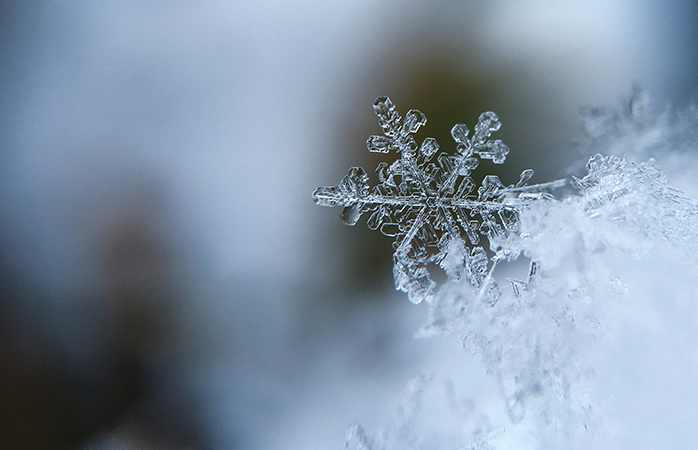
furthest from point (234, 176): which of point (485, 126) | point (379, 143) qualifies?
point (485, 126)

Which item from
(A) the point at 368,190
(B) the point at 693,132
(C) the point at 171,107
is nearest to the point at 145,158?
(C) the point at 171,107

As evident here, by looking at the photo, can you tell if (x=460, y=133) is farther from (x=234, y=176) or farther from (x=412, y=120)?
(x=234, y=176)

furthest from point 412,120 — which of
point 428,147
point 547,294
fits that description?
point 547,294

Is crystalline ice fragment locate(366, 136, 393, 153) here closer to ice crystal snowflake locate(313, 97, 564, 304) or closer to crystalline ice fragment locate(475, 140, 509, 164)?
ice crystal snowflake locate(313, 97, 564, 304)

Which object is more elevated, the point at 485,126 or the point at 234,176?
the point at 485,126

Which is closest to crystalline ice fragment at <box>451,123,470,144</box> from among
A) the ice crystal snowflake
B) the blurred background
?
the ice crystal snowflake

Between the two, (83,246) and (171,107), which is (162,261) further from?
(171,107)

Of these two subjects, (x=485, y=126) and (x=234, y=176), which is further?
(x=234, y=176)

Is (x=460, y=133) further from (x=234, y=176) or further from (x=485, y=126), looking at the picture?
(x=234, y=176)
